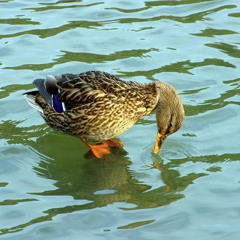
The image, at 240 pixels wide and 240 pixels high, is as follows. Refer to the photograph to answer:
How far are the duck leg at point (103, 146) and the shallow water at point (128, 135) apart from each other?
134 millimetres

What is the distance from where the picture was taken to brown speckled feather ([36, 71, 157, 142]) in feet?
25.0

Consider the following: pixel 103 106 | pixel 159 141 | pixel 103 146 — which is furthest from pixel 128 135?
pixel 103 106

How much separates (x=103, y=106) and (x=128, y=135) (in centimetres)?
97

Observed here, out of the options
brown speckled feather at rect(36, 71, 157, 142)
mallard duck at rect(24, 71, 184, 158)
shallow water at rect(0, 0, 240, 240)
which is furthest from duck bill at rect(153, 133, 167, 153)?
brown speckled feather at rect(36, 71, 157, 142)

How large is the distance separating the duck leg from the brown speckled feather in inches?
5.9

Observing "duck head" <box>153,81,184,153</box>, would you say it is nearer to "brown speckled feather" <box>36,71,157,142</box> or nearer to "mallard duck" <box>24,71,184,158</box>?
"mallard duck" <box>24,71,184,158</box>

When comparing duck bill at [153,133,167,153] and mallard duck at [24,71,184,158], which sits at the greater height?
mallard duck at [24,71,184,158]

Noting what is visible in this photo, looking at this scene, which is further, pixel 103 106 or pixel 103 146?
pixel 103 146

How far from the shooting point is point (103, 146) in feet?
26.9

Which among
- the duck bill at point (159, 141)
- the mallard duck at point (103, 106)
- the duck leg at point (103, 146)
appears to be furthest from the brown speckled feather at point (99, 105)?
the duck bill at point (159, 141)

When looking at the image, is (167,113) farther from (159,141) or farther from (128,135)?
(128,135)

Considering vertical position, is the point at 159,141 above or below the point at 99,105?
below

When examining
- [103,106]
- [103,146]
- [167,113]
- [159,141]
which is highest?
[103,106]

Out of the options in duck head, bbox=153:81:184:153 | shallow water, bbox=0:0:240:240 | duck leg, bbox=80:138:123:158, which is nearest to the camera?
→ shallow water, bbox=0:0:240:240
